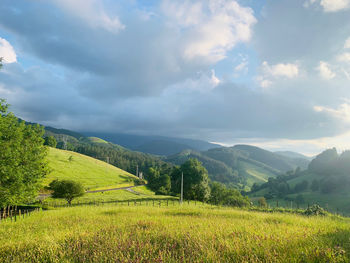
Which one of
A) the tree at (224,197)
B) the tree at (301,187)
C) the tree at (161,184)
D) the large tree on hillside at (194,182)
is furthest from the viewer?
the tree at (301,187)

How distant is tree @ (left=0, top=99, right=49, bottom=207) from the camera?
681 inches

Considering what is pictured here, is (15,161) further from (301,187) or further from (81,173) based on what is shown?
(301,187)

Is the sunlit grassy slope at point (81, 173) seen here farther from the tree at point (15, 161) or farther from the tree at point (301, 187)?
the tree at point (301, 187)

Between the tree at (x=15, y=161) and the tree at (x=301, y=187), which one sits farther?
the tree at (x=301, y=187)

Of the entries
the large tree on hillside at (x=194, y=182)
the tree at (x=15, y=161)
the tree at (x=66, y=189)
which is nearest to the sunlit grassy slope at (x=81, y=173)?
the tree at (x=66, y=189)

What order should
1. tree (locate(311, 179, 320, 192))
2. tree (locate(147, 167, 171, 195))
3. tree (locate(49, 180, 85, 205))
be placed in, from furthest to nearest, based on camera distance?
tree (locate(311, 179, 320, 192)), tree (locate(147, 167, 171, 195)), tree (locate(49, 180, 85, 205))

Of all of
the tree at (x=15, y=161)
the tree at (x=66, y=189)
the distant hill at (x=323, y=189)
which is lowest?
the distant hill at (x=323, y=189)

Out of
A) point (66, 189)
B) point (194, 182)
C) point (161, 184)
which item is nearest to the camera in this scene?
point (66, 189)

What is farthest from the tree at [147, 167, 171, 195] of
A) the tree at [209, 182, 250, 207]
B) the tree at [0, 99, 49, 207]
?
the tree at [0, 99, 49, 207]

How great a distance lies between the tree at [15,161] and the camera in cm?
1730

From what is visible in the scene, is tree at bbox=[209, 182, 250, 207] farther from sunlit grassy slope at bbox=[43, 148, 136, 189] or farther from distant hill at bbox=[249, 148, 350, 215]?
sunlit grassy slope at bbox=[43, 148, 136, 189]

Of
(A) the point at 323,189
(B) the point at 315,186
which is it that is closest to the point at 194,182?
(A) the point at 323,189

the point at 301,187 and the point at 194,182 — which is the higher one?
the point at 194,182

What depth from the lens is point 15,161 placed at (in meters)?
18.0
